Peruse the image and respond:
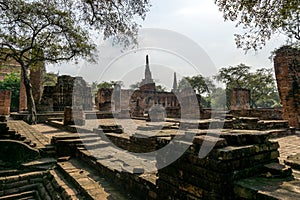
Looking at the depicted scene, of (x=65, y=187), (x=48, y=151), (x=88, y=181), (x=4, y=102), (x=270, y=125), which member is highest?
(x=4, y=102)

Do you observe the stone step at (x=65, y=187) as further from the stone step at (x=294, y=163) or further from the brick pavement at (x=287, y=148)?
the brick pavement at (x=287, y=148)

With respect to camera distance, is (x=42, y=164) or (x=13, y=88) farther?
(x=13, y=88)

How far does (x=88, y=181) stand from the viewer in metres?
3.34

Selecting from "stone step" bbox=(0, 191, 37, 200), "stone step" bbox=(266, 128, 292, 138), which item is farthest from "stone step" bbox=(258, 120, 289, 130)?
"stone step" bbox=(0, 191, 37, 200)

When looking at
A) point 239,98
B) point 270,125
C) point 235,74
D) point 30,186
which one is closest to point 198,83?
point 235,74

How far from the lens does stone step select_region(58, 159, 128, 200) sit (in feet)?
9.33

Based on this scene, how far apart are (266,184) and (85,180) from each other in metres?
2.79

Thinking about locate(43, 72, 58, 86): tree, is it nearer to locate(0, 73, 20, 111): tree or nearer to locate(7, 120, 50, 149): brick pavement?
locate(0, 73, 20, 111): tree

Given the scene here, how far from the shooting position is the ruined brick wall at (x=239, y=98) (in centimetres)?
1772

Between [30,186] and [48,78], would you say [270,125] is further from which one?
[48,78]

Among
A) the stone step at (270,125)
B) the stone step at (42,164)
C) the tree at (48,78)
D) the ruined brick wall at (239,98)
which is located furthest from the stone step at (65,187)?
the tree at (48,78)

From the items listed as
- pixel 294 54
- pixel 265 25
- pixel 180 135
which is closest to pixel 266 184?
pixel 180 135

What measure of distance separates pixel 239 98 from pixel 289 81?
9.60 m

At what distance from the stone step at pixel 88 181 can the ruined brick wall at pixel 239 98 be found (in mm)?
16255
